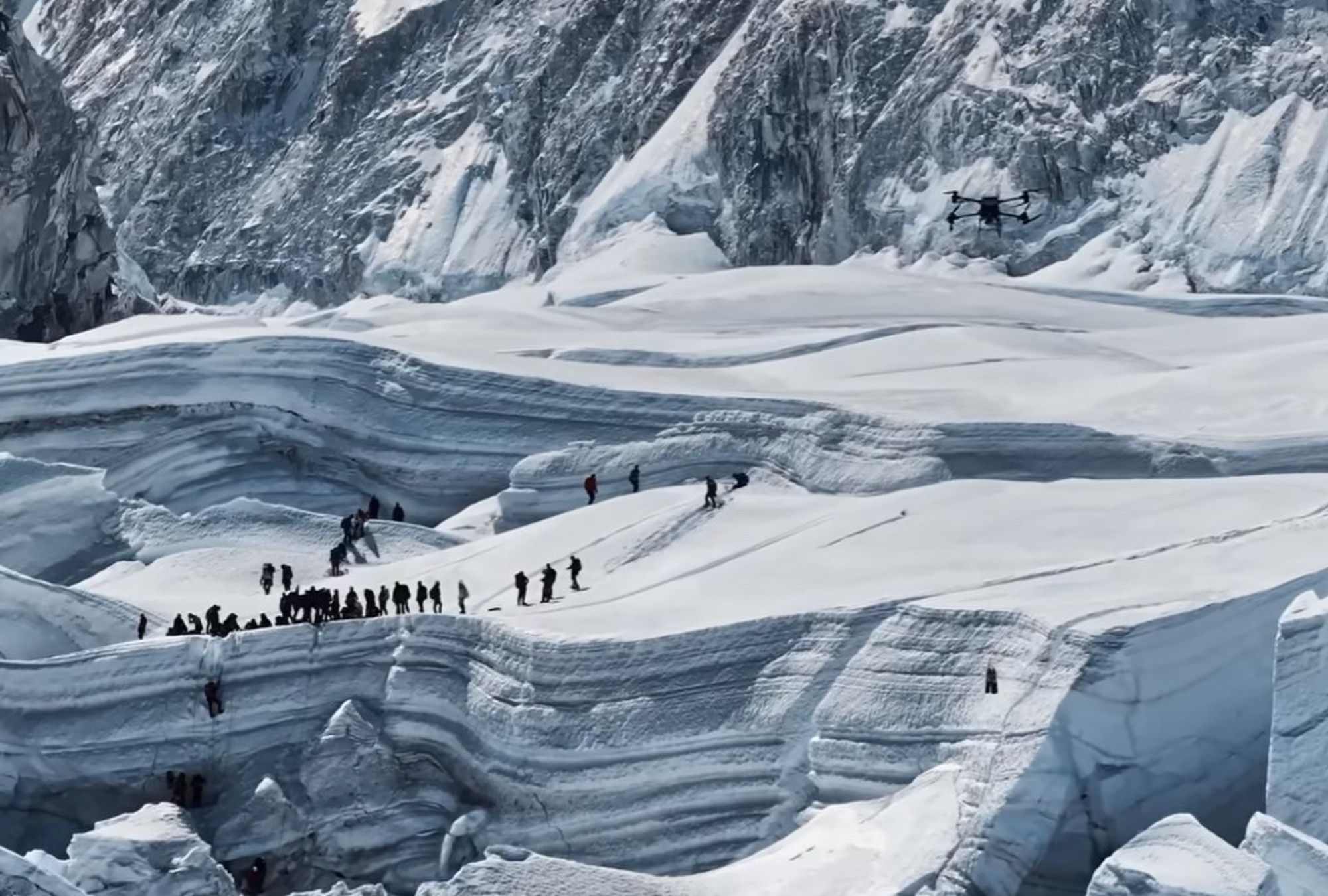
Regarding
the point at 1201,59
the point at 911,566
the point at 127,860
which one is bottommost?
the point at 127,860

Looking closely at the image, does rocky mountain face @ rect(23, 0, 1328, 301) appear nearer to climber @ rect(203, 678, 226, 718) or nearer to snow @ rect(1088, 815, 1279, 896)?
climber @ rect(203, 678, 226, 718)

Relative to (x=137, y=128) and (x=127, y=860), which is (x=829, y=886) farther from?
(x=137, y=128)

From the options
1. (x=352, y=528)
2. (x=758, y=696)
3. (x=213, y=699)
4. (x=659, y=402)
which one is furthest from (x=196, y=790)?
(x=659, y=402)

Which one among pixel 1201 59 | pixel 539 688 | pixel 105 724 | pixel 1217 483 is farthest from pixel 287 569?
pixel 1201 59

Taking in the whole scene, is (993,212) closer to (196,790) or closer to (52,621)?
(52,621)

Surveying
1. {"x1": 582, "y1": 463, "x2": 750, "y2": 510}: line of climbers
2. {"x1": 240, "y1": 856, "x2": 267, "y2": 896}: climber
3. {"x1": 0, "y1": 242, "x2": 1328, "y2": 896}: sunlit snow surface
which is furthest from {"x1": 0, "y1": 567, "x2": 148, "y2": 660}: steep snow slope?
{"x1": 582, "y1": 463, "x2": 750, "y2": 510}: line of climbers

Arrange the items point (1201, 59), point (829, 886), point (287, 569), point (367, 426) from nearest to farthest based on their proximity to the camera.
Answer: point (829, 886), point (287, 569), point (367, 426), point (1201, 59)

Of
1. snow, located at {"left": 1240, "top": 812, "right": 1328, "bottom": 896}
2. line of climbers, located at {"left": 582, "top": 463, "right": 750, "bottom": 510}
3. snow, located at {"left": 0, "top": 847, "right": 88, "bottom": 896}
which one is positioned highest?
snow, located at {"left": 0, "top": 847, "right": 88, "bottom": 896}
